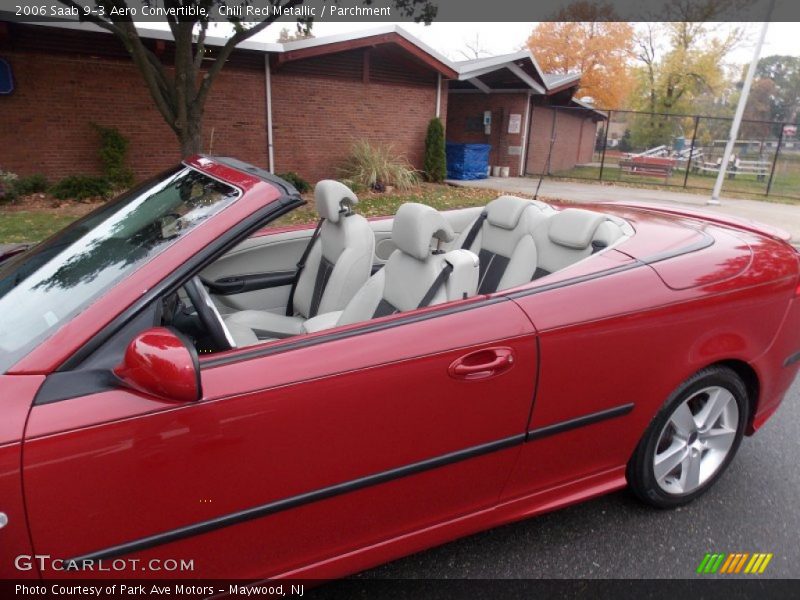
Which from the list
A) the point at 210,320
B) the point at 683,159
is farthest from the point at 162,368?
the point at 683,159

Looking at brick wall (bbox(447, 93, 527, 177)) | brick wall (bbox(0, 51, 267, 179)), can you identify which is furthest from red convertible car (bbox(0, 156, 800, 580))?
brick wall (bbox(447, 93, 527, 177))

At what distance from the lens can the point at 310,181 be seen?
44.6 ft

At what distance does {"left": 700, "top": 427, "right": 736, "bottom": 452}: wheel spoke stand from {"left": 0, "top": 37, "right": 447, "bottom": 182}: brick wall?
1152cm

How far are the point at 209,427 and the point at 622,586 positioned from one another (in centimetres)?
162

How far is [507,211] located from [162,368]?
2.22 meters

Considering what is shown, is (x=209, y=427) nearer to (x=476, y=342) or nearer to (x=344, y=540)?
(x=344, y=540)

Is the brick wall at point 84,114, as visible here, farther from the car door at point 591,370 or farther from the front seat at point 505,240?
the car door at point 591,370

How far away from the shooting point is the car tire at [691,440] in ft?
7.43

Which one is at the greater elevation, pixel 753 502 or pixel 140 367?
pixel 140 367

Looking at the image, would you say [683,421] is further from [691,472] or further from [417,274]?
[417,274]

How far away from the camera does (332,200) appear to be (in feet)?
10.4

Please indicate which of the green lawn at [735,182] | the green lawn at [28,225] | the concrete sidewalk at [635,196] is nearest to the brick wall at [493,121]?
the concrete sidewalk at [635,196]

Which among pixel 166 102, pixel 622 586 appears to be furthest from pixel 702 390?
pixel 166 102

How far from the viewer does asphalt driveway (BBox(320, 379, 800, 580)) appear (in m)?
2.12
